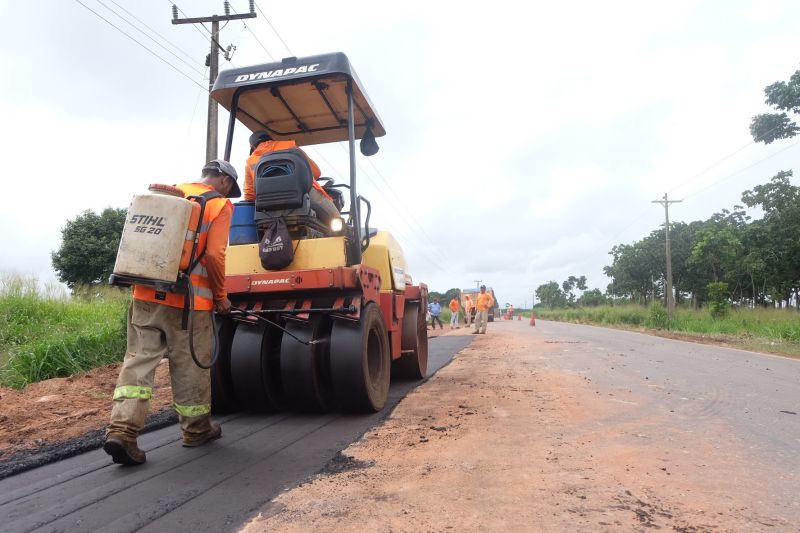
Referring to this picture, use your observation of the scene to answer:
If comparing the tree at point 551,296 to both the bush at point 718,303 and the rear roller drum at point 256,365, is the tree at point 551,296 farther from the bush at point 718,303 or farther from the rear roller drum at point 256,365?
the rear roller drum at point 256,365

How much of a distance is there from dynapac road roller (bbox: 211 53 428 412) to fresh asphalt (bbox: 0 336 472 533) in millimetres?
433

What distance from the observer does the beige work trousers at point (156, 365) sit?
3121 millimetres

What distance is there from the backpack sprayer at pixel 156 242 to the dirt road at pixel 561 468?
1474 mm

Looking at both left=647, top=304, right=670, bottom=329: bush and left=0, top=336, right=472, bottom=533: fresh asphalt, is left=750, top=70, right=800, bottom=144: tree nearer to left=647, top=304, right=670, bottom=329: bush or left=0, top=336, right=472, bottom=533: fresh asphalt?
left=647, top=304, right=670, bottom=329: bush

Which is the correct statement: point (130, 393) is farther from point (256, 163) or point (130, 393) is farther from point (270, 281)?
point (256, 163)

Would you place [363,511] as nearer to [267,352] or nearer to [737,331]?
[267,352]

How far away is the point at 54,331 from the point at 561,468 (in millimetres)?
9389

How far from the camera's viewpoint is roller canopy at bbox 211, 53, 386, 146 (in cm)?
478

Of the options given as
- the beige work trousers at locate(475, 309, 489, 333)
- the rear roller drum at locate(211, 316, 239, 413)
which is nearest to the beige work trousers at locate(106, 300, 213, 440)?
the rear roller drum at locate(211, 316, 239, 413)

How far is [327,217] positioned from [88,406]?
3109 millimetres

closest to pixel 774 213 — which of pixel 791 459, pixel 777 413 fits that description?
pixel 777 413

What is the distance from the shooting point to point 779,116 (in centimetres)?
2045

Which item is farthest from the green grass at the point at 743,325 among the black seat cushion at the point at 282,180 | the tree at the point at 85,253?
the tree at the point at 85,253

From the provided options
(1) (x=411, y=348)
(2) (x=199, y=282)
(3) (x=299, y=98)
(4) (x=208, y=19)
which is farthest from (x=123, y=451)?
(4) (x=208, y=19)
